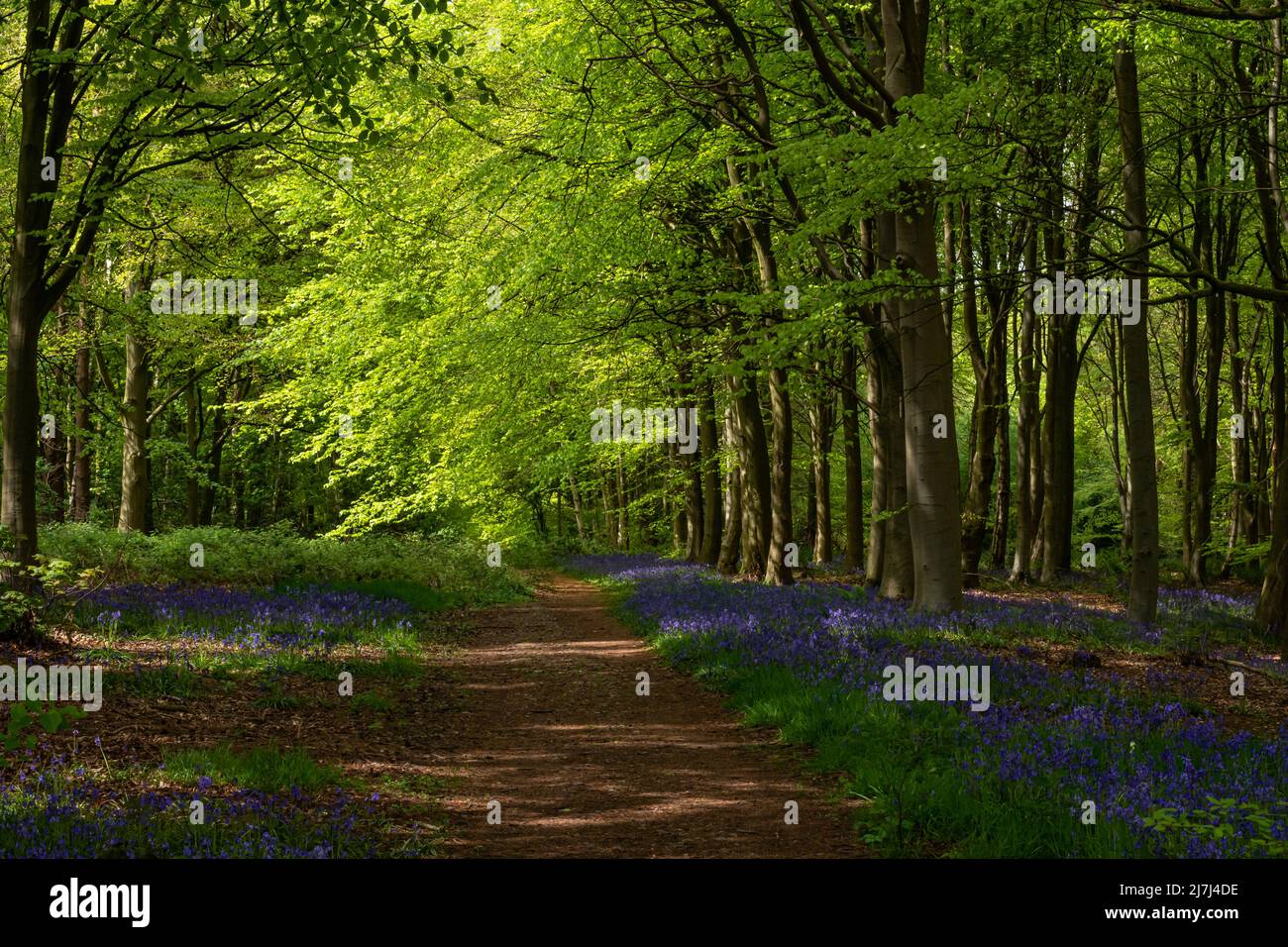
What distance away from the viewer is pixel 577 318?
747 inches

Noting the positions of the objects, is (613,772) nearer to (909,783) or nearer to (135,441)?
(909,783)

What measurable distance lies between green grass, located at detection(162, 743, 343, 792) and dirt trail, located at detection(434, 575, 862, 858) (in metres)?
0.98

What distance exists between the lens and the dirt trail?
579cm

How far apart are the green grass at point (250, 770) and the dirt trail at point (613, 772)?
0.98 meters

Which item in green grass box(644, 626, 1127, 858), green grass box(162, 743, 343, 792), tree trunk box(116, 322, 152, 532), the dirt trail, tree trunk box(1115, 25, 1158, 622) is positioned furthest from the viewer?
tree trunk box(116, 322, 152, 532)

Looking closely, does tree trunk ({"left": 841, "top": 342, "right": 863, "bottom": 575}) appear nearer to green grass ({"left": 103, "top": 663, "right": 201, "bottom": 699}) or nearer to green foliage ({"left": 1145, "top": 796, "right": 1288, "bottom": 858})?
green grass ({"left": 103, "top": 663, "right": 201, "bottom": 699})

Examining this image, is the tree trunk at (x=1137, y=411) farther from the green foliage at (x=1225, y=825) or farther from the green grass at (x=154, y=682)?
the green grass at (x=154, y=682)

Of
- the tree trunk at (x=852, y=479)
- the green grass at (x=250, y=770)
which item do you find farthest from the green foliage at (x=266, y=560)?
the green grass at (x=250, y=770)

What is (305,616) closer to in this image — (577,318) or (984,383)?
(577,318)

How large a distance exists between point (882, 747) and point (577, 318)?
13.5m

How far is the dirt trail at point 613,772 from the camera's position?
5.79 metres

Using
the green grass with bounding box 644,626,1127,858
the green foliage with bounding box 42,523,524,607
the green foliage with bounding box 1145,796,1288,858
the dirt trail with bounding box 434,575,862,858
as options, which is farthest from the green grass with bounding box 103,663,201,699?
the green foliage with bounding box 1145,796,1288,858

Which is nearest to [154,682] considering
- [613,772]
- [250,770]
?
[250,770]
